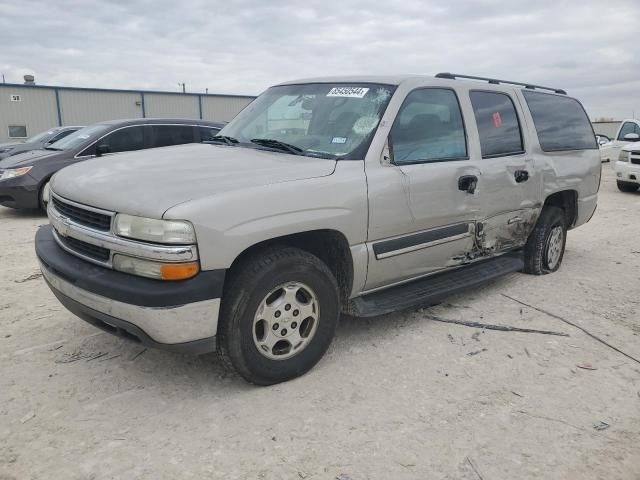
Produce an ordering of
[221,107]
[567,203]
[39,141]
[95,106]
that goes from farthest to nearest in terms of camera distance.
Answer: [221,107], [95,106], [39,141], [567,203]

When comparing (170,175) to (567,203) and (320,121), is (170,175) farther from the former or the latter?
(567,203)

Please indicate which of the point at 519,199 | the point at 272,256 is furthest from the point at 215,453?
the point at 519,199

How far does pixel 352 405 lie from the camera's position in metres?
2.98

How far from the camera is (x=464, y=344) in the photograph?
3826mm

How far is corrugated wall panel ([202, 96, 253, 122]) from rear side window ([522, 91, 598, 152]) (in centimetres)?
2430

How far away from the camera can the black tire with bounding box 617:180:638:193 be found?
12.5m

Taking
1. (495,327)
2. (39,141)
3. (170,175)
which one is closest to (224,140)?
(170,175)

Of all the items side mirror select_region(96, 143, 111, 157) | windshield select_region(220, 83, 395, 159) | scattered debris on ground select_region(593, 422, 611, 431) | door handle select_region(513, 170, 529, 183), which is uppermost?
windshield select_region(220, 83, 395, 159)

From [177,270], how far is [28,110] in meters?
25.1

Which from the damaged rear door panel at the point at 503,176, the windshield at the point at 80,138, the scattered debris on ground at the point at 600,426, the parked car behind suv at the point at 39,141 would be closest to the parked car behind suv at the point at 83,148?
the windshield at the point at 80,138

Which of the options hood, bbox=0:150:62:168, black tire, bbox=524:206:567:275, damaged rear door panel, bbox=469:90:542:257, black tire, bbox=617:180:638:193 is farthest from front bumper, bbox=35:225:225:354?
black tire, bbox=617:180:638:193

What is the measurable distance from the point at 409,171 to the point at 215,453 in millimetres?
2140

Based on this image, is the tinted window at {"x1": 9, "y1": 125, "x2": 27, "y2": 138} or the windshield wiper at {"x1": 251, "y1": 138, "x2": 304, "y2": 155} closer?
the windshield wiper at {"x1": 251, "y1": 138, "x2": 304, "y2": 155}

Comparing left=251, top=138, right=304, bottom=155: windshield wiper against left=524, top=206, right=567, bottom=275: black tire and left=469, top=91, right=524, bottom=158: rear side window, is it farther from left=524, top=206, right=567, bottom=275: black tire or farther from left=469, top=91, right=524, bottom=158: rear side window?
left=524, top=206, right=567, bottom=275: black tire
